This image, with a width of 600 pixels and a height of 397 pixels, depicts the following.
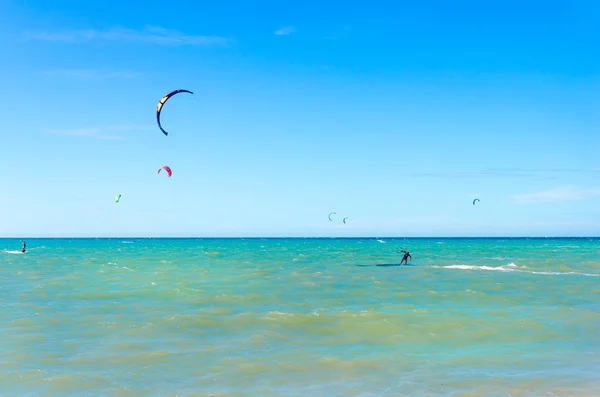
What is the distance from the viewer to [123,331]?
16.0 m

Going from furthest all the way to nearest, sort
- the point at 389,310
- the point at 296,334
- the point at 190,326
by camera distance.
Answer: the point at 389,310 → the point at 190,326 → the point at 296,334

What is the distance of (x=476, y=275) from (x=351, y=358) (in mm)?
25416

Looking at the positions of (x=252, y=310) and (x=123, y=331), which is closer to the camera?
(x=123, y=331)

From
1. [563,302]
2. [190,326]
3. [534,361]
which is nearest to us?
[534,361]

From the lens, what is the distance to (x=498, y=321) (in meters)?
17.7

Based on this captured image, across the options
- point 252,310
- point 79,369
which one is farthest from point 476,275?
point 79,369

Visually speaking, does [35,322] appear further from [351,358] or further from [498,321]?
[498,321]

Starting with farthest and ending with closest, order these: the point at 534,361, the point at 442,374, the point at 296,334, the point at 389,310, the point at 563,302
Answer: the point at 563,302 < the point at 389,310 < the point at 296,334 < the point at 534,361 < the point at 442,374

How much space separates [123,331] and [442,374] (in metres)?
9.37

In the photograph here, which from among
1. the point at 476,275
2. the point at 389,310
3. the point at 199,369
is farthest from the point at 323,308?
the point at 476,275

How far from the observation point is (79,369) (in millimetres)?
11906

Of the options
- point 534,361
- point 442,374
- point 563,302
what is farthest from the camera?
point 563,302

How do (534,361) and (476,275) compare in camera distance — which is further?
(476,275)

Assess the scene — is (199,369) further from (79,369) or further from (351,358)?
(351,358)
